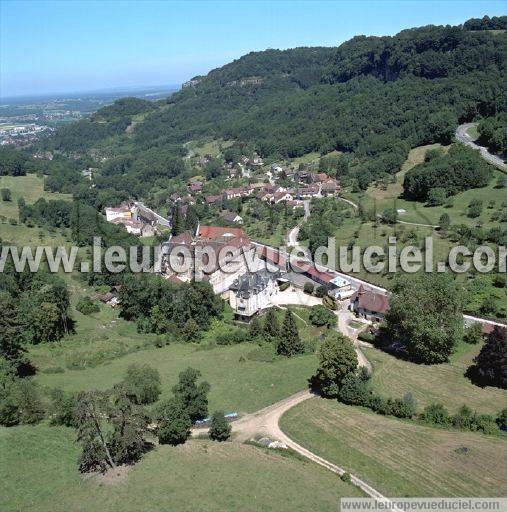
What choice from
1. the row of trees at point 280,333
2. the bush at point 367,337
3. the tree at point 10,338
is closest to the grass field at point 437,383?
the bush at point 367,337

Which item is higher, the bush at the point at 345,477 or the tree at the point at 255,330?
the tree at the point at 255,330

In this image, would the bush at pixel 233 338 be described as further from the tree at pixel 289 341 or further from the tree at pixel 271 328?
the tree at pixel 289 341

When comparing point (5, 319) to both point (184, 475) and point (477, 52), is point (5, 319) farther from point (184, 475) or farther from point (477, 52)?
point (477, 52)

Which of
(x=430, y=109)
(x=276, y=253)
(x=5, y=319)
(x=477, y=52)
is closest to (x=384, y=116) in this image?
(x=430, y=109)

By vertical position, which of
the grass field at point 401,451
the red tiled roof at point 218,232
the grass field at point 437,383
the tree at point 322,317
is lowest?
the grass field at point 401,451

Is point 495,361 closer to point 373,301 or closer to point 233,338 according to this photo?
point 373,301
